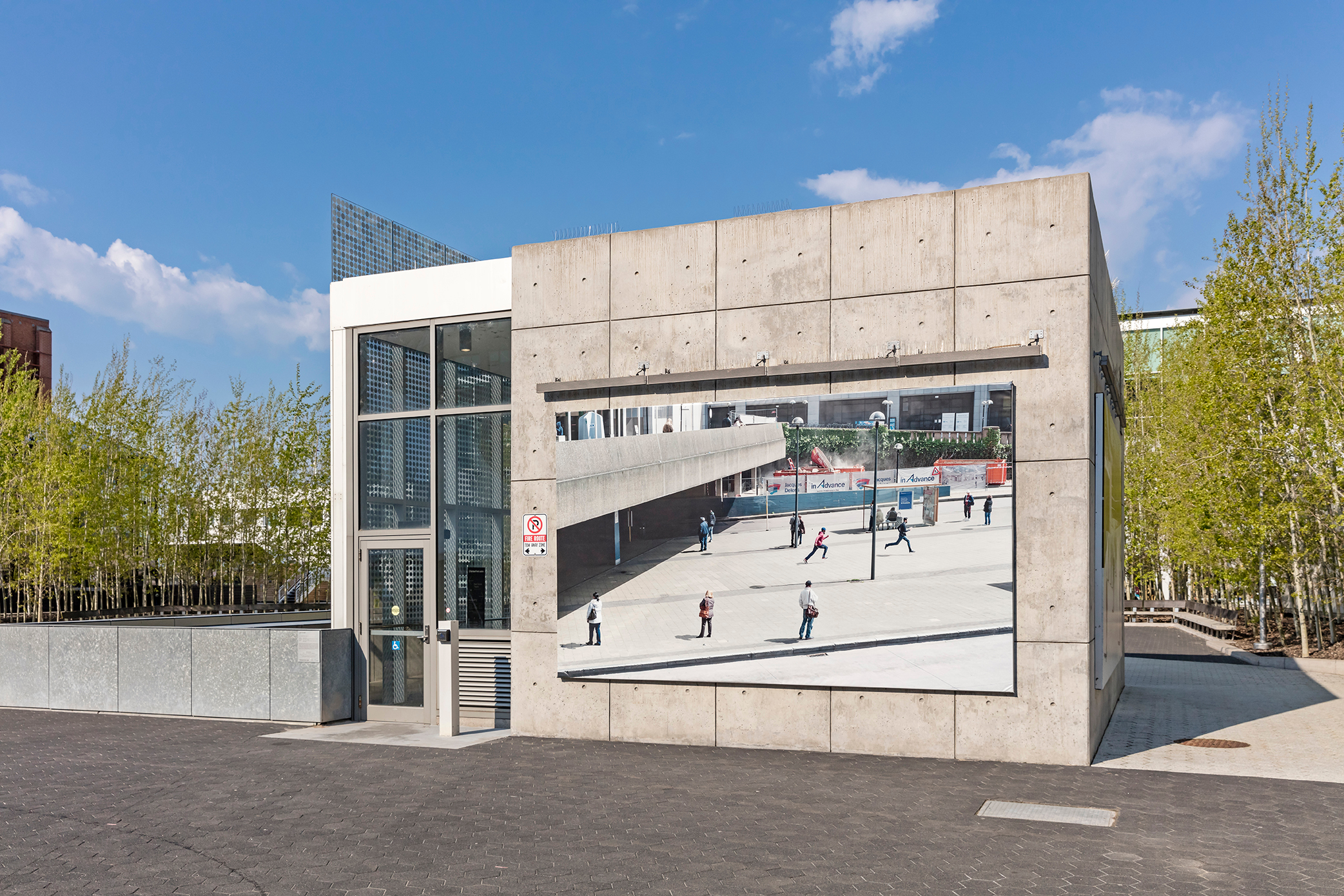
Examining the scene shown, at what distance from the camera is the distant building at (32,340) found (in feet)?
159

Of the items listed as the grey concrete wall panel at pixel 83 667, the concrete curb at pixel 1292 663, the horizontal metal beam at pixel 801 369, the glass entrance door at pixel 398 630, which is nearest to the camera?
the horizontal metal beam at pixel 801 369

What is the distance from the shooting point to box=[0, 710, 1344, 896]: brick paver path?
5.77m

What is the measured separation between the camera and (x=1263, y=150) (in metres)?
20.0

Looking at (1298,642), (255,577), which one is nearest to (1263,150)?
(1298,642)

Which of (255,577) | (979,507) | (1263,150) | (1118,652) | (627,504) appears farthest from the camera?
(255,577)

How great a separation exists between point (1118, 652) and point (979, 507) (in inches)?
241

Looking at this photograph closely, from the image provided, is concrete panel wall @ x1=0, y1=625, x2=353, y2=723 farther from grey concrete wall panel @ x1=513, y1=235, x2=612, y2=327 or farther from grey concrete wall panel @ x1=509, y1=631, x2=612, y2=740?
grey concrete wall panel @ x1=513, y1=235, x2=612, y2=327

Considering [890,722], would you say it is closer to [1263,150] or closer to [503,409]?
[503,409]

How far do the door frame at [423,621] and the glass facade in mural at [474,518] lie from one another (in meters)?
0.16

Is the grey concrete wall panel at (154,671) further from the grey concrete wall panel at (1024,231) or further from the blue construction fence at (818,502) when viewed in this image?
the grey concrete wall panel at (1024,231)

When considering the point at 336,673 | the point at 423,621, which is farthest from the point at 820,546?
the point at 336,673

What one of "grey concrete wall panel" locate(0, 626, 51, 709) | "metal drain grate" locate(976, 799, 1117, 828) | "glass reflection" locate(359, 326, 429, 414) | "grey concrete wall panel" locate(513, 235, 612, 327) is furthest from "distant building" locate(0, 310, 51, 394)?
"metal drain grate" locate(976, 799, 1117, 828)

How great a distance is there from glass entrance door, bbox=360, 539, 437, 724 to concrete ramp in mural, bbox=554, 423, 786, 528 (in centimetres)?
246

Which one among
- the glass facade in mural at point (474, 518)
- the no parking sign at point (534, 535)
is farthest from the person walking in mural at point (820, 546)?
the glass facade in mural at point (474, 518)
